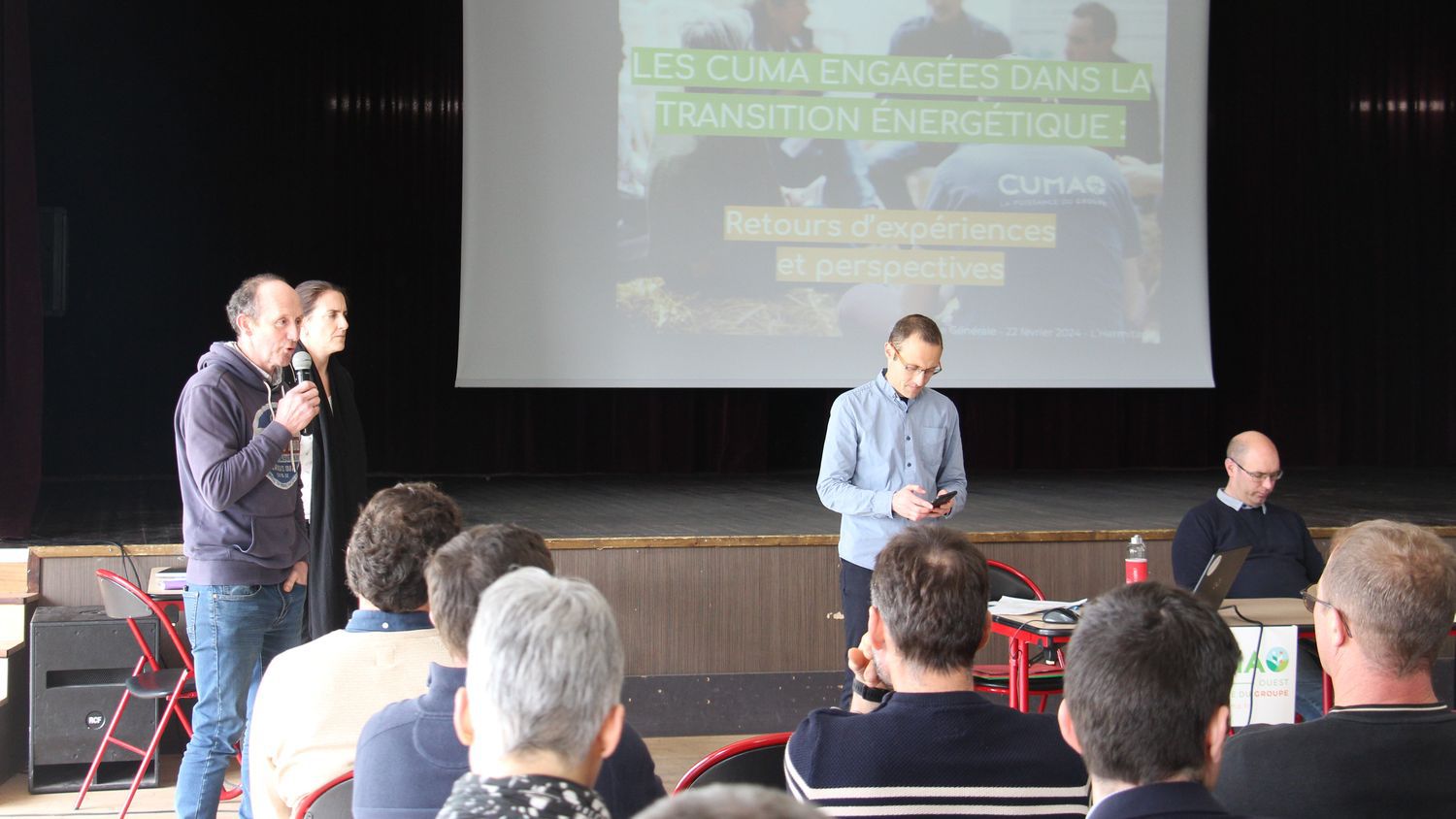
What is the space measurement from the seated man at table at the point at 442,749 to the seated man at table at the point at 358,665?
376mm

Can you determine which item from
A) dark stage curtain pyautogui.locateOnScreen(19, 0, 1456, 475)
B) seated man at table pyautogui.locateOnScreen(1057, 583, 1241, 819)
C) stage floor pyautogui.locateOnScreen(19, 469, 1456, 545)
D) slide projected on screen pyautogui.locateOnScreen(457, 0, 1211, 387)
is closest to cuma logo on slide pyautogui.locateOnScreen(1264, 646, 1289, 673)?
seated man at table pyautogui.locateOnScreen(1057, 583, 1241, 819)

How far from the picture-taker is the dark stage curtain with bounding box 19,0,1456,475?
716 cm

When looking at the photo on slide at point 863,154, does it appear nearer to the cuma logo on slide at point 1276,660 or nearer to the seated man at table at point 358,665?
the cuma logo on slide at point 1276,660

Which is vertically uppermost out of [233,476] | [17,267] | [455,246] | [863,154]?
[863,154]

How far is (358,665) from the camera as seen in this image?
80.1 inches

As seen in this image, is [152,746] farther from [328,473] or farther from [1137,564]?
[1137,564]

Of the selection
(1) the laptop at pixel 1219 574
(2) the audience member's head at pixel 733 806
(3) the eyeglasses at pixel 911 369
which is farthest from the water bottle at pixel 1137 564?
(2) the audience member's head at pixel 733 806

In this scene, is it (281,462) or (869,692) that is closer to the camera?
(869,692)

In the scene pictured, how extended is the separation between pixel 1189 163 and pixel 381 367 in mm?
4838

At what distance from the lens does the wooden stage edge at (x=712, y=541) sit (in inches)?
158

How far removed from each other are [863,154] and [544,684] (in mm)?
5710

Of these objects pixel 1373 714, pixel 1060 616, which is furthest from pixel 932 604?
pixel 1060 616

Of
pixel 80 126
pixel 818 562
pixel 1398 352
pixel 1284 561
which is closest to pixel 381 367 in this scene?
pixel 80 126

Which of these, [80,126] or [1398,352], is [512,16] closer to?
[80,126]
